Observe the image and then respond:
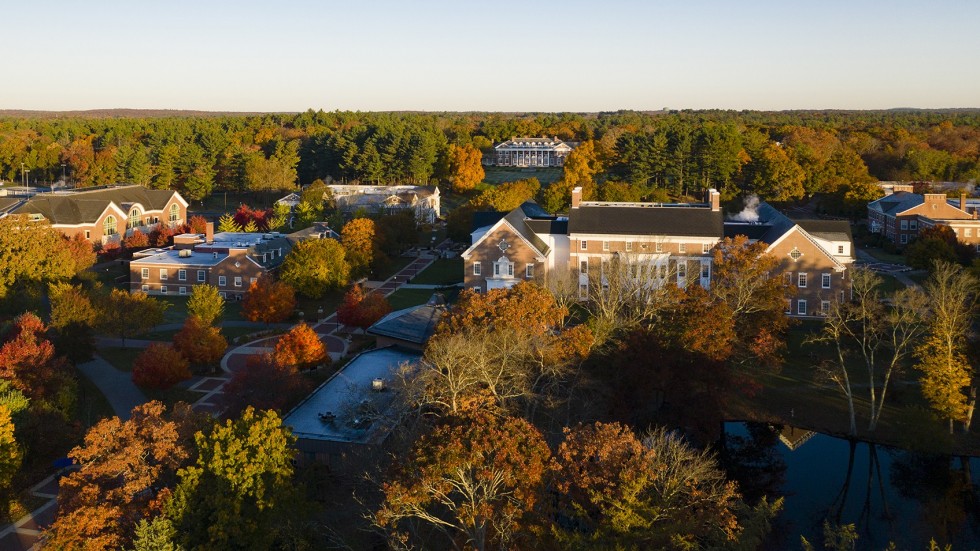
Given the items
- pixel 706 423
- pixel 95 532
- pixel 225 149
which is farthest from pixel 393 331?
pixel 225 149

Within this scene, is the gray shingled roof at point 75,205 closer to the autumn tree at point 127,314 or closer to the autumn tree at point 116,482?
the autumn tree at point 127,314

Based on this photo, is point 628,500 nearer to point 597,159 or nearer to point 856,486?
point 856,486

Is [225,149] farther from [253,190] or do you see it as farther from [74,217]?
[74,217]

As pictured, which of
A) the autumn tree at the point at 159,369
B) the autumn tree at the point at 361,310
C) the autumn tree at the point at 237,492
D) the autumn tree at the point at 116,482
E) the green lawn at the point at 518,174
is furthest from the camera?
the green lawn at the point at 518,174

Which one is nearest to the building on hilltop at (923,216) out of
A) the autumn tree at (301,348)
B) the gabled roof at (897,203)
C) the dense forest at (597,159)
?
the gabled roof at (897,203)

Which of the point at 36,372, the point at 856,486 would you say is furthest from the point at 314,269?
the point at 856,486

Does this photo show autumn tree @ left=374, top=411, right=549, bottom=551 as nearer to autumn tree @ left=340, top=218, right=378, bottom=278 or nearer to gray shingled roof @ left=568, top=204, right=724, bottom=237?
gray shingled roof @ left=568, top=204, right=724, bottom=237
